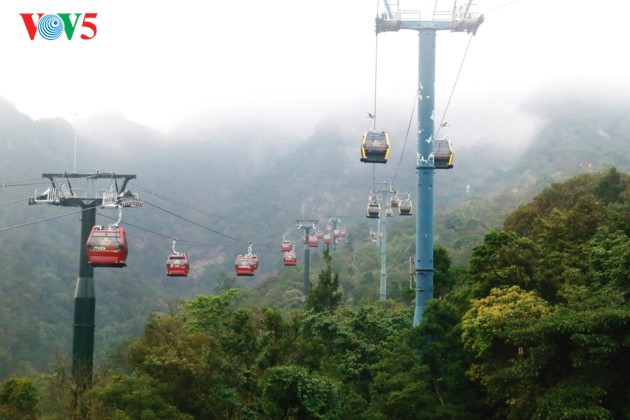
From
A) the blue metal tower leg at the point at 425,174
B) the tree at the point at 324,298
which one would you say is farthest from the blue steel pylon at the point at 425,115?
the tree at the point at 324,298

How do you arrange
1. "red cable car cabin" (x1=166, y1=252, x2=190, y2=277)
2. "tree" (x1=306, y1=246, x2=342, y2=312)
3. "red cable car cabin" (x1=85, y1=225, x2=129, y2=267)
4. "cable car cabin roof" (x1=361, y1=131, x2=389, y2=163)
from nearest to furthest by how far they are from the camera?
"cable car cabin roof" (x1=361, y1=131, x2=389, y2=163) → "red cable car cabin" (x1=85, y1=225, x2=129, y2=267) → "red cable car cabin" (x1=166, y1=252, x2=190, y2=277) → "tree" (x1=306, y1=246, x2=342, y2=312)

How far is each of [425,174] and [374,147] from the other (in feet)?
6.18


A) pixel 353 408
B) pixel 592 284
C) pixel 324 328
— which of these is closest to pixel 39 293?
pixel 324 328

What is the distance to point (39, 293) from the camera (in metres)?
94.8

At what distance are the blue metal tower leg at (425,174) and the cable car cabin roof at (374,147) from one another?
4.25ft

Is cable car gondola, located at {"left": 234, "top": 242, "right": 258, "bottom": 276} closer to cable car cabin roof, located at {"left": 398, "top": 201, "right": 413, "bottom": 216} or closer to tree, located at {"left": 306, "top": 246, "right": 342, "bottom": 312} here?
tree, located at {"left": 306, "top": 246, "right": 342, "bottom": 312}

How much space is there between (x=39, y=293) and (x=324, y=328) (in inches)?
2848

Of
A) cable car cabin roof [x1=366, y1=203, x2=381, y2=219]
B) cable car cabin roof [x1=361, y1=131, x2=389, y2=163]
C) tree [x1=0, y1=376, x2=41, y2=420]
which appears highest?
cable car cabin roof [x1=361, y1=131, x2=389, y2=163]

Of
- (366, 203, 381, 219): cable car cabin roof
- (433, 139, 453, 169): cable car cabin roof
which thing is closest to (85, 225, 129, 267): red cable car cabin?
(433, 139, 453, 169): cable car cabin roof

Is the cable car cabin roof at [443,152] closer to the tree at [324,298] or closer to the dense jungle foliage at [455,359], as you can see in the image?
the dense jungle foliage at [455,359]

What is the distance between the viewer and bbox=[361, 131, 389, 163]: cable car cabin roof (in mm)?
22391

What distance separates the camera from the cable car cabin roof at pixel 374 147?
882 inches

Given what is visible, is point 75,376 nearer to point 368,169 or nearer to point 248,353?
point 248,353

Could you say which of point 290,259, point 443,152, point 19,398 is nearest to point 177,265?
point 19,398
